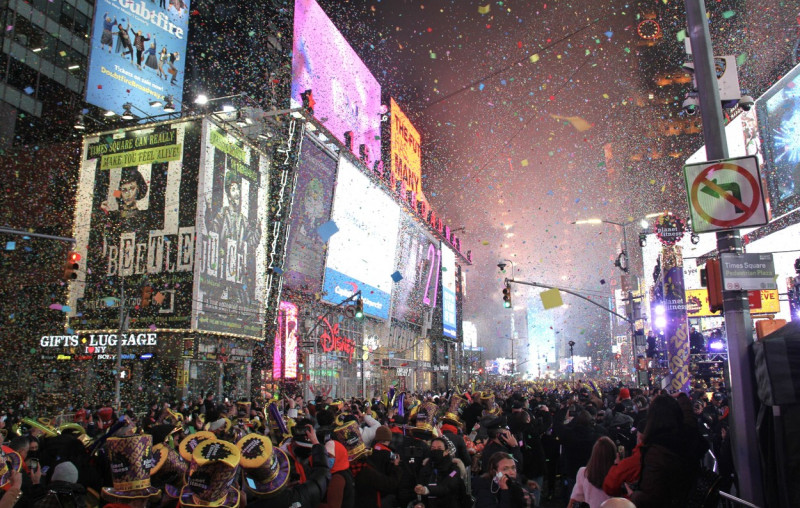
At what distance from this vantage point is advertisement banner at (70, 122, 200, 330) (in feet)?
108

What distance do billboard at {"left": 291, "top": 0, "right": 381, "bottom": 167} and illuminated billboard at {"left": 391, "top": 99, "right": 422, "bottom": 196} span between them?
16.5 ft

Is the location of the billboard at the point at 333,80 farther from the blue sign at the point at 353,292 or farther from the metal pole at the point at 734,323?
the metal pole at the point at 734,323

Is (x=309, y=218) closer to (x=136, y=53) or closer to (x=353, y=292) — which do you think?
(x=353, y=292)

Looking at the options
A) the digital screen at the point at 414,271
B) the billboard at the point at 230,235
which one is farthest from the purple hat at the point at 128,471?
the digital screen at the point at 414,271

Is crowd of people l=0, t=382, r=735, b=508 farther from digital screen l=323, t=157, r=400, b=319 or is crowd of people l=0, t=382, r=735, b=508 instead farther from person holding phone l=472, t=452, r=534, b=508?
digital screen l=323, t=157, r=400, b=319

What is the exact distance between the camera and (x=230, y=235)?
116 feet

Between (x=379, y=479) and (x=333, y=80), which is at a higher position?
(x=333, y=80)

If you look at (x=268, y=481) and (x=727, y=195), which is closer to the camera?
(x=268, y=481)

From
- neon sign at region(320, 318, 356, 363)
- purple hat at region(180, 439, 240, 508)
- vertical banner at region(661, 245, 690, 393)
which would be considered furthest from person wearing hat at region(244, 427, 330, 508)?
neon sign at region(320, 318, 356, 363)

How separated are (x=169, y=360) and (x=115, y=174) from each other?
11.7 metres

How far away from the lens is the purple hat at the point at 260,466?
12.9 ft

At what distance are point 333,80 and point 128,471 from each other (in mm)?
45539

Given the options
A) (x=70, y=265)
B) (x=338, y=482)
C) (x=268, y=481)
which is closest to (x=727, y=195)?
(x=338, y=482)

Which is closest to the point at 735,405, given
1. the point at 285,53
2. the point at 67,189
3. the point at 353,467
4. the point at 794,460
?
the point at 794,460
